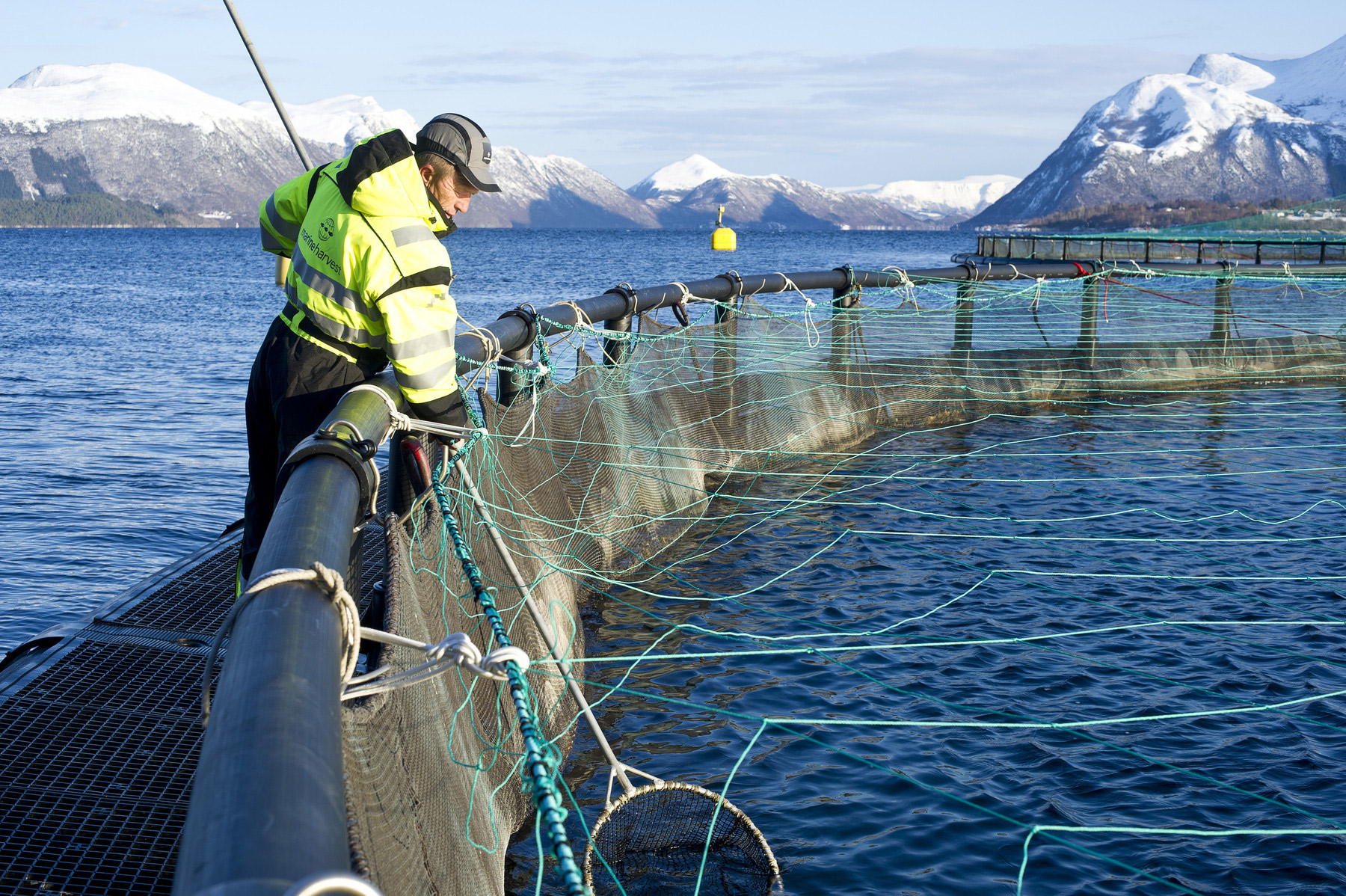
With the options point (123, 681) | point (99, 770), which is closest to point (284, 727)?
point (99, 770)

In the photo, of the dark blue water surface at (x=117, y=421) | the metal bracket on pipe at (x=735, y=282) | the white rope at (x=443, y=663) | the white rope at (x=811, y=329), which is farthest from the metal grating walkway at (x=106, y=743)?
the white rope at (x=811, y=329)

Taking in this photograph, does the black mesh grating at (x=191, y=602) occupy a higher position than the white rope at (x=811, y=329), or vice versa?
the white rope at (x=811, y=329)

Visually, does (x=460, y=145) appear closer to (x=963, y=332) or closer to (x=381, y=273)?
(x=381, y=273)

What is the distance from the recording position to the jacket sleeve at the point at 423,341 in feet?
12.1

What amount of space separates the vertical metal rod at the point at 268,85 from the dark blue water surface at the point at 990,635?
3.00 metres

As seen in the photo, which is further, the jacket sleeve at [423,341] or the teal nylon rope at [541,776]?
the jacket sleeve at [423,341]

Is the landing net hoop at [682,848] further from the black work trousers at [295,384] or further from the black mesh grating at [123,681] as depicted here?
the black mesh grating at [123,681]

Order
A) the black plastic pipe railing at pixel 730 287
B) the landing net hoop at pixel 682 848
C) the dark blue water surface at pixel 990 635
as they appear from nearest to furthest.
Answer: the landing net hoop at pixel 682 848
the dark blue water surface at pixel 990 635
the black plastic pipe railing at pixel 730 287

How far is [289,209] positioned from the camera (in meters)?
4.53

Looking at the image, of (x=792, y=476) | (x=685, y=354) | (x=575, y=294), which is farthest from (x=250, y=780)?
(x=575, y=294)

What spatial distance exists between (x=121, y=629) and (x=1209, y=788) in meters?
5.23

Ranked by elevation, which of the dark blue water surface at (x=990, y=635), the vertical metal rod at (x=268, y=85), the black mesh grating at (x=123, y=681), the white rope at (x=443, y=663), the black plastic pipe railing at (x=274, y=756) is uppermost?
the vertical metal rod at (x=268, y=85)

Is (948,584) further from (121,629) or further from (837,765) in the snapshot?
(121,629)

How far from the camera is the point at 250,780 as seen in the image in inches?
47.2
